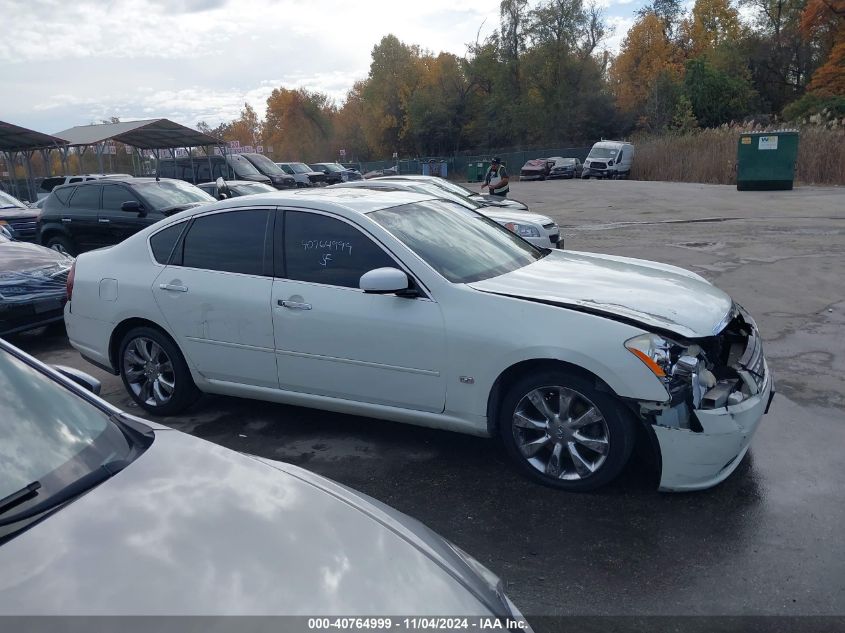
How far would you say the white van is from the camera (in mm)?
39031

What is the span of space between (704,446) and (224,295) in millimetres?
3166

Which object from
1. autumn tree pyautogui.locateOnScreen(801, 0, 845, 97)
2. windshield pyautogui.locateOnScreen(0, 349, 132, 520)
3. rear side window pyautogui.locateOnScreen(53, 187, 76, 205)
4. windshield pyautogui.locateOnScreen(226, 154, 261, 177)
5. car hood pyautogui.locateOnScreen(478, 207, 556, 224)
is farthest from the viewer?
autumn tree pyautogui.locateOnScreen(801, 0, 845, 97)

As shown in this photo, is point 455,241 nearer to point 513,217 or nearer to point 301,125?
Result: point 513,217

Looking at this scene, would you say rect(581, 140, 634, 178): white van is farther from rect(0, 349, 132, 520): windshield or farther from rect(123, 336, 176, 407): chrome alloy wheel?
rect(0, 349, 132, 520): windshield

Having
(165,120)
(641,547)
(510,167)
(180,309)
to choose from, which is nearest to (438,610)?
(641,547)

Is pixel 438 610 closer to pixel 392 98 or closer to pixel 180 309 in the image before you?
pixel 180 309

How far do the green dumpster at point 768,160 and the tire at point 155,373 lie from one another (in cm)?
2342

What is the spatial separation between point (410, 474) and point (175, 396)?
2043mm

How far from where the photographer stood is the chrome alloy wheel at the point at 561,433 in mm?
3861

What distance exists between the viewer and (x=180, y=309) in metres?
5.08

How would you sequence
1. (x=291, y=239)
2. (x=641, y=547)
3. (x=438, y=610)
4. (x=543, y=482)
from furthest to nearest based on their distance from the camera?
(x=291, y=239) → (x=543, y=482) → (x=641, y=547) → (x=438, y=610)

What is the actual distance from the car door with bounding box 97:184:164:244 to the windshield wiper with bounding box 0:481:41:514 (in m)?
10.1

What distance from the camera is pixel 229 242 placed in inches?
198

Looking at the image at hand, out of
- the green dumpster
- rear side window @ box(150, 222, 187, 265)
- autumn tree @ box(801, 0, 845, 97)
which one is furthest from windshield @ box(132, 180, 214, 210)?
autumn tree @ box(801, 0, 845, 97)
